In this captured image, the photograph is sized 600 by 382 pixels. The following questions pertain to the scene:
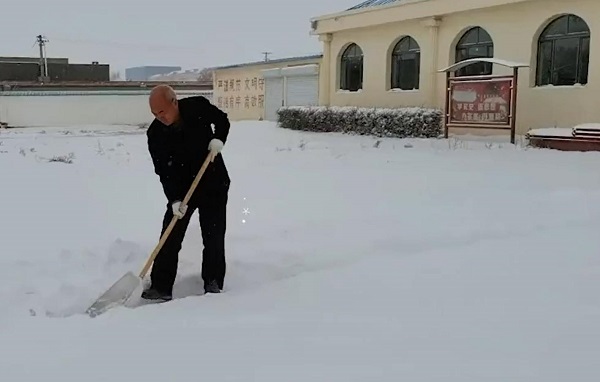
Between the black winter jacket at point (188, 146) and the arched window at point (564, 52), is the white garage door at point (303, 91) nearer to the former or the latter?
the arched window at point (564, 52)

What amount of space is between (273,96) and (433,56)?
9.69 meters

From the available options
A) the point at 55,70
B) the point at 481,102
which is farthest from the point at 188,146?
the point at 55,70

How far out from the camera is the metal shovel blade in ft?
12.6

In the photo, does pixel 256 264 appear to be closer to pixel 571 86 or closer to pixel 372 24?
pixel 571 86

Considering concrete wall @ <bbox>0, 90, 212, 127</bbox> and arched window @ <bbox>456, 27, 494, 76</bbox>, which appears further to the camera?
concrete wall @ <bbox>0, 90, 212, 127</bbox>

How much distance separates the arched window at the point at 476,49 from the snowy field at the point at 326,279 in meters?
7.44

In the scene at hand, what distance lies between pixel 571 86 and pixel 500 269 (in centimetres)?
1047

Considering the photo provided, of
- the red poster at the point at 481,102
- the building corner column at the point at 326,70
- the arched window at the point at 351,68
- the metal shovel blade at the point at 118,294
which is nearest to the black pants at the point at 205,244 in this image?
the metal shovel blade at the point at 118,294

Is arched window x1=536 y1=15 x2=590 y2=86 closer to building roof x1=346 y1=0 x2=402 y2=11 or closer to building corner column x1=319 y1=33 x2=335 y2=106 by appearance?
building roof x1=346 y1=0 x2=402 y2=11

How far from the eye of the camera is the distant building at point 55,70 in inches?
1569

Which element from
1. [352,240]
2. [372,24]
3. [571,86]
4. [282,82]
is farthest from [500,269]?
[282,82]

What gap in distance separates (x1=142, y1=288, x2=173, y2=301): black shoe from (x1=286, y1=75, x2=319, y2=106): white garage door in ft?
59.5

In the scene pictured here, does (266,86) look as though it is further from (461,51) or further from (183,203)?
(183,203)

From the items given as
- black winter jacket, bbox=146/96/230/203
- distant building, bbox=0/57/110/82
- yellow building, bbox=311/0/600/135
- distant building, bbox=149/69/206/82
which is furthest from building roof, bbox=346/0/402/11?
distant building, bbox=149/69/206/82
